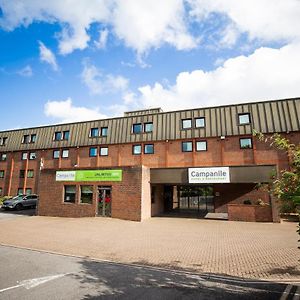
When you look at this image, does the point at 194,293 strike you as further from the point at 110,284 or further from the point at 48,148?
the point at 48,148

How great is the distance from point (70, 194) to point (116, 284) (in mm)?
15568

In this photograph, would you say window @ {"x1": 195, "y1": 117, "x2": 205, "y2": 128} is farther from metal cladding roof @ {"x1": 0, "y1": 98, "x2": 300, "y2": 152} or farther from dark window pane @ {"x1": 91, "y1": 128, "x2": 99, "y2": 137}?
dark window pane @ {"x1": 91, "y1": 128, "x2": 99, "y2": 137}

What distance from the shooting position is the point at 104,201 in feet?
63.7

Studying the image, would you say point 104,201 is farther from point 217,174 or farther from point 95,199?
point 217,174

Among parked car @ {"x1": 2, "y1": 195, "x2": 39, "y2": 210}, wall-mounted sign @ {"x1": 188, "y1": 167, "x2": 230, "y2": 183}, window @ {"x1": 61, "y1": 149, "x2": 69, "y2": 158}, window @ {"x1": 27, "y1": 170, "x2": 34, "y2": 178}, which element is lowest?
parked car @ {"x1": 2, "y1": 195, "x2": 39, "y2": 210}

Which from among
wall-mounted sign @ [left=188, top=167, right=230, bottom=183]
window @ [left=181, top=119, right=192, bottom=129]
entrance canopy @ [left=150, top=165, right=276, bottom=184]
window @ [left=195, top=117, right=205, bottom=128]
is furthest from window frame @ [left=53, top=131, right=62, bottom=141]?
wall-mounted sign @ [left=188, top=167, right=230, bottom=183]

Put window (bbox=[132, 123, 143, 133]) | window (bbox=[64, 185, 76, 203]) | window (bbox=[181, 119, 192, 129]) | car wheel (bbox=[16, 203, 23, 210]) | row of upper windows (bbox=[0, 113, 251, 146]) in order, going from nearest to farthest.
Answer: window (bbox=[64, 185, 76, 203]) < row of upper windows (bbox=[0, 113, 251, 146]) < car wheel (bbox=[16, 203, 23, 210]) < window (bbox=[181, 119, 192, 129]) < window (bbox=[132, 123, 143, 133])

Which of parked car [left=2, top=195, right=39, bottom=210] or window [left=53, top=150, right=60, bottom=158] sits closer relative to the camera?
parked car [left=2, top=195, right=39, bottom=210]

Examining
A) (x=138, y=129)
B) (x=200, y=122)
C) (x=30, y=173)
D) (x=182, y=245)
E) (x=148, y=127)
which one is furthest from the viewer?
(x=30, y=173)

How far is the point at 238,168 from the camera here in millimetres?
17781

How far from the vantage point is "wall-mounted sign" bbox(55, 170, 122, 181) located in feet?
63.2

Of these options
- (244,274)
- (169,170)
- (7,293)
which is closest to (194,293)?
(244,274)

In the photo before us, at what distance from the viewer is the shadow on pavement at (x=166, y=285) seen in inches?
226

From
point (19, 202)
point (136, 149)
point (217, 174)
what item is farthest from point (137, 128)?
point (19, 202)
